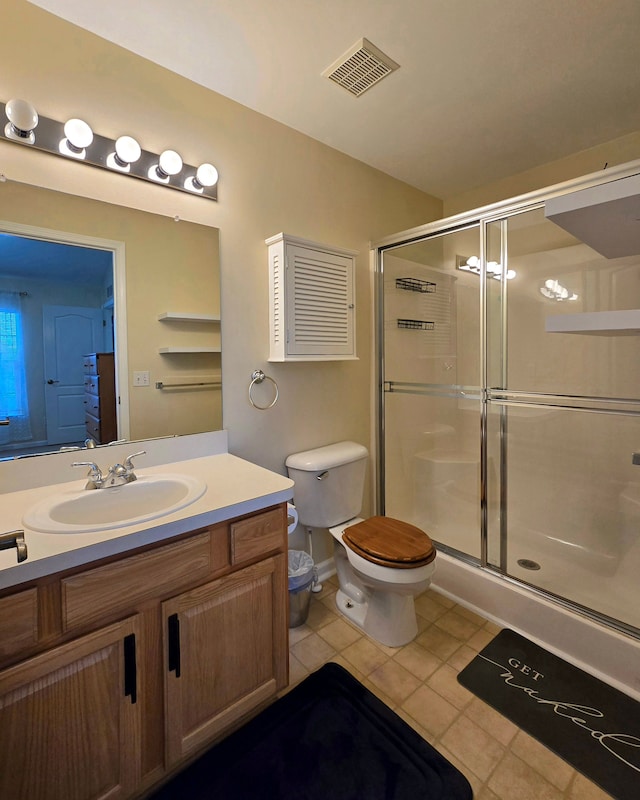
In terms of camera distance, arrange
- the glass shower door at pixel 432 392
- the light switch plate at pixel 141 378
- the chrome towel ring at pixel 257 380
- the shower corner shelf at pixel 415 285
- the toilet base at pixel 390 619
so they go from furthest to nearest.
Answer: the shower corner shelf at pixel 415 285 < the glass shower door at pixel 432 392 < the chrome towel ring at pixel 257 380 < the toilet base at pixel 390 619 < the light switch plate at pixel 141 378

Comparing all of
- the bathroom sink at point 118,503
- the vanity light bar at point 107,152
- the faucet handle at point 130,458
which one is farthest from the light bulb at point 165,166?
the bathroom sink at point 118,503

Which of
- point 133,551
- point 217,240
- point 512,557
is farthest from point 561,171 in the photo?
point 133,551

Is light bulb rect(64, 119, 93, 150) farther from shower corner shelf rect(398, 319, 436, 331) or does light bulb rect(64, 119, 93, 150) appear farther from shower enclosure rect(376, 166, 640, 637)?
shower corner shelf rect(398, 319, 436, 331)

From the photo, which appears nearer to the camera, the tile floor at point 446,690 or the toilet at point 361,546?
the tile floor at point 446,690

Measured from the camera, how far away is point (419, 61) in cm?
155

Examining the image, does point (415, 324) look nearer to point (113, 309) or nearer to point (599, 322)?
point (599, 322)

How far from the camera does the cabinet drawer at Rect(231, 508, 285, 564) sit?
4.10 feet

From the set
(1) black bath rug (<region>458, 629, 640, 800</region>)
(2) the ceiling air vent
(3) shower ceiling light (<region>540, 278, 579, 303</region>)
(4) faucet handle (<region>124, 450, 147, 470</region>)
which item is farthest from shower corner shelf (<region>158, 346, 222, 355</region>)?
(3) shower ceiling light (<region>540, 278, 579, 303</region>)

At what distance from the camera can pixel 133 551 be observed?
1.04 metres

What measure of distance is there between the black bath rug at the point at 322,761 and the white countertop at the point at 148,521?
80 centimetres

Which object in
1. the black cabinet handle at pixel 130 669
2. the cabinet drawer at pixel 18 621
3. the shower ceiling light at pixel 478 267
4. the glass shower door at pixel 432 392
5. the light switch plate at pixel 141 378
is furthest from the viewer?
the glass shower door at pixel 432 392

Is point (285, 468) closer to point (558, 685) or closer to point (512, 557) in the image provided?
point (512, 557)

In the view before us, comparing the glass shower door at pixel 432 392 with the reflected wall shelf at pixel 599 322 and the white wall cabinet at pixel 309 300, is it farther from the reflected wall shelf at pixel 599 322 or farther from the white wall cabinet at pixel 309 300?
the reflected wall shelf at pixel 599 322

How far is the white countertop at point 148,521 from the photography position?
894 millimetres
